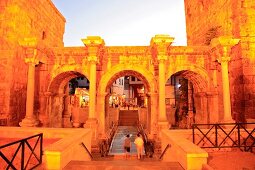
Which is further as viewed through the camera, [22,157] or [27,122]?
[27,122]

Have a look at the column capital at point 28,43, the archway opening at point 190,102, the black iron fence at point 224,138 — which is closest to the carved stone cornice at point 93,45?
the column capital at point 28,43

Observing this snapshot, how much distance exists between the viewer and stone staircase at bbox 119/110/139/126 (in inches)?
970

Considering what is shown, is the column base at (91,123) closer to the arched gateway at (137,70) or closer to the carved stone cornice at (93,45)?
the arched gateway at (137,70)

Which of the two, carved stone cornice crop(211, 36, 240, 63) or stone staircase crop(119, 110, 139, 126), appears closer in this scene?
carved stone cornice crop(211, 36, 240, 63)

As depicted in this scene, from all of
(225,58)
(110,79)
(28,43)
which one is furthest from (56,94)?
(225,58)

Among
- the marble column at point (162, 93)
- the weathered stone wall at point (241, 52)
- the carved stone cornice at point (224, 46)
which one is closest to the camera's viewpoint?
the carved stone cornice at point (224, 46)

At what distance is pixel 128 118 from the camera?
1008 inches

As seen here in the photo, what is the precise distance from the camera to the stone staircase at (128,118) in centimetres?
2464

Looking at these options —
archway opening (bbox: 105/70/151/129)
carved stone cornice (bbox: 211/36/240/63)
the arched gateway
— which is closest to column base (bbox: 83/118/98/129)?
the arched gateway

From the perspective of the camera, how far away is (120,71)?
44.6 feet

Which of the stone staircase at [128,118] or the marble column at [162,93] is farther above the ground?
the marble column at [162,93]

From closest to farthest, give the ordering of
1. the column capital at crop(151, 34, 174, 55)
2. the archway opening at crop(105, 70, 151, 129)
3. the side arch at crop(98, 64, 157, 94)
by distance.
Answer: the column capital at crop(151, 34, 174, 55), the side arch at crop(98, 64, 157, 94), the archway opening at crop(105, 70, 151, 129)

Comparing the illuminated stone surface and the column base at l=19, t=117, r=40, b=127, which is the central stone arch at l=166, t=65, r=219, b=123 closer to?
the illuminated stone surface

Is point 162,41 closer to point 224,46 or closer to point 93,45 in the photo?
point 224,46
